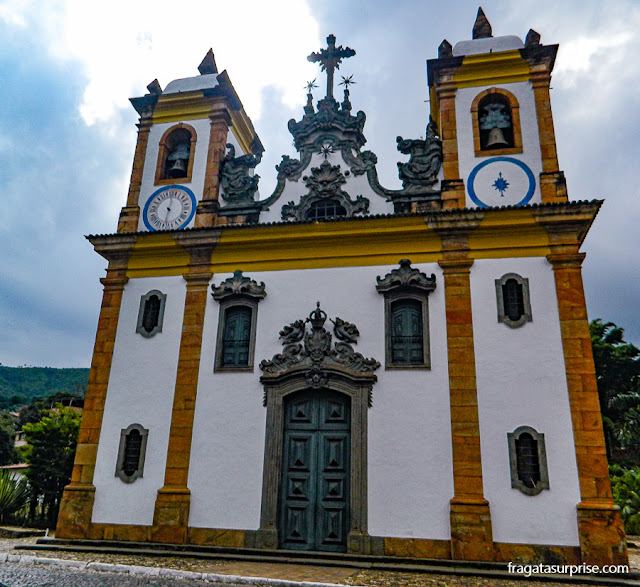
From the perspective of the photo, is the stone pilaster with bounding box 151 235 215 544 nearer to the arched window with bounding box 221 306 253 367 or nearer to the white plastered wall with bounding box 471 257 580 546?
the arched window with bounding box 221 306 253 367

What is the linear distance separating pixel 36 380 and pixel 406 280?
7525 cm

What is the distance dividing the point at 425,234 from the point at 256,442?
5.06m

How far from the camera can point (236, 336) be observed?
10828 millimetres

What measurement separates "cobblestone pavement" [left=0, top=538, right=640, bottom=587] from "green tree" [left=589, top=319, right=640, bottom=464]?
13.1m

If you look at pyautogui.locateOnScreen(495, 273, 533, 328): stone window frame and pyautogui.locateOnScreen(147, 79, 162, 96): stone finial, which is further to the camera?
pyautogui.locateOnScreen(147, 79, 162, 96): stone finial

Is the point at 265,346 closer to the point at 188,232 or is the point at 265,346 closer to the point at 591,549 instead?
the point at 188,232

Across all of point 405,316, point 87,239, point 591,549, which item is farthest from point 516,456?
point 87,239

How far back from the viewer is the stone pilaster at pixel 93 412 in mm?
10102

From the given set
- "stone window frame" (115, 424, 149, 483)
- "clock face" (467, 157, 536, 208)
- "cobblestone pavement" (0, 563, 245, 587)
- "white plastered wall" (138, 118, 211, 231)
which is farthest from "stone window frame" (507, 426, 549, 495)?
"white plastered wall" (138, 118, 211, 231)

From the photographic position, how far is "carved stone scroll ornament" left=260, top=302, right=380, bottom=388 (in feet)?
32.8

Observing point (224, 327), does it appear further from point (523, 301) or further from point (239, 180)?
point (523, 301)

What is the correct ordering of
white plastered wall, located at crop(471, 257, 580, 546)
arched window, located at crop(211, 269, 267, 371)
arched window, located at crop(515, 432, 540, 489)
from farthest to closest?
arched window, located at crop(211, 269, 267, 371), arched window, located at crop(515, 432, 540, 489), white plastered wall, located at crop(471, 257, 580, 546)

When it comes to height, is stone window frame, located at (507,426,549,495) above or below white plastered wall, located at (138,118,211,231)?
below

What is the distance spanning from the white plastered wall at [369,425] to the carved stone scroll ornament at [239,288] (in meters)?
0.16
